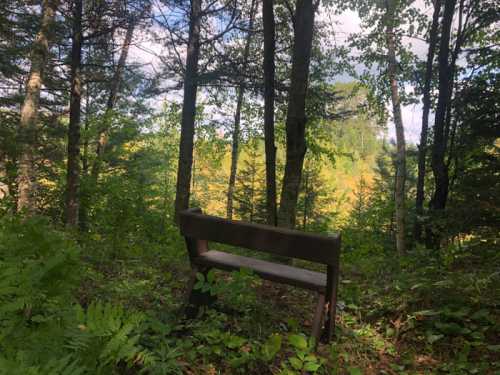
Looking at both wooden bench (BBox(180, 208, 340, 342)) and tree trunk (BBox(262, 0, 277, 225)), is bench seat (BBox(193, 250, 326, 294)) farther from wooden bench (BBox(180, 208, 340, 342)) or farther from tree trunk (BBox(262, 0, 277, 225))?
tree trunk (BBox(262, 0, 277, 225))

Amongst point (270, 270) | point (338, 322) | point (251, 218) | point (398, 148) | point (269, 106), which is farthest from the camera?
point (251, 218)

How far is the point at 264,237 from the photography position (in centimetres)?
316

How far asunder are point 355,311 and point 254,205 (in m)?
12.4

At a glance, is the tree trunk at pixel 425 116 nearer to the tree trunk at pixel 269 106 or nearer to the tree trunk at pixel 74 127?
the tree trunk at pixel 269 106

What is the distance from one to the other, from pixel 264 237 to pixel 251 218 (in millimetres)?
13083

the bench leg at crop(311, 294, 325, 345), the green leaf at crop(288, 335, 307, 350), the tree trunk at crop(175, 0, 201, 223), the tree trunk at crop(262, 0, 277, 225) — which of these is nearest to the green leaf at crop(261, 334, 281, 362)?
the green leaf at crop(288, 335, 307, 350)

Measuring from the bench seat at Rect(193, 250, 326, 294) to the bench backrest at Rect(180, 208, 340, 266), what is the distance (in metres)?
0.20

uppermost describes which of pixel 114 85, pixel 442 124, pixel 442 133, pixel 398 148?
pixel 114 85

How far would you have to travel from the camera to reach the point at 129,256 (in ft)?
18.1

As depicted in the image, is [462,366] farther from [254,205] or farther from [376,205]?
[254,205]

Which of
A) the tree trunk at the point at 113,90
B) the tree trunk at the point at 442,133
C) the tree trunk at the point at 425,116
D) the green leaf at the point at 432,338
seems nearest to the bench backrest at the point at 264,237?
the green leaf at the point at 432,338

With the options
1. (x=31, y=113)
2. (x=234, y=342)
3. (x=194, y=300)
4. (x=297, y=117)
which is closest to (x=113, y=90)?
(x=31, y=113)

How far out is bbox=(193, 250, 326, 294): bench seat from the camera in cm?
317

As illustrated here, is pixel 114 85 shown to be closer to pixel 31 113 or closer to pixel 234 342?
pixel 31 113
